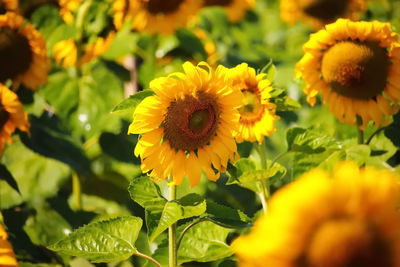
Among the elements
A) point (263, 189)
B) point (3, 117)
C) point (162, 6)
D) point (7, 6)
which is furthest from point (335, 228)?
point (162, 6)

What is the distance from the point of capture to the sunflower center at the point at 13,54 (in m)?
1.46

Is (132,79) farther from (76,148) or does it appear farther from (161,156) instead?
(161,156)

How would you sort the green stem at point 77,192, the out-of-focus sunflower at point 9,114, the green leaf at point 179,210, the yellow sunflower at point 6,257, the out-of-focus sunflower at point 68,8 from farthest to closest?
the out-of-focus sunflower at point 68,8, the green stem at point 77,192, the out-of-focus sunflower at point 9,114, the green leaf at point 179,210, the yellow sunflower at point 6,257

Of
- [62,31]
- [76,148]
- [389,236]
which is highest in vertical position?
[389,236]

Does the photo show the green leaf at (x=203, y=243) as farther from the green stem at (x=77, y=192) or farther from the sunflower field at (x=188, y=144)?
the green stem at (x=77, y=192)

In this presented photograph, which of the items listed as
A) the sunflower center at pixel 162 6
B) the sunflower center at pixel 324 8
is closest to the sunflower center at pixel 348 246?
the sunflower center at pixel 162 6

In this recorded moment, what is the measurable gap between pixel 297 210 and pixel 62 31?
1.28 metres

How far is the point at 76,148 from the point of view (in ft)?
5.13

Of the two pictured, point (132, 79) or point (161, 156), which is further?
point (132, 79)

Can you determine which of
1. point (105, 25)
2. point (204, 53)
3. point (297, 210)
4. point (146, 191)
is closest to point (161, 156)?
point (146, 191)

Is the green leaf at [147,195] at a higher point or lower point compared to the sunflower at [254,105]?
lower

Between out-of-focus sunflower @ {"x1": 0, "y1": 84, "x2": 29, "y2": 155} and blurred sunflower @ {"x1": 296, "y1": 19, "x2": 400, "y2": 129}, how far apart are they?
21.3 inches

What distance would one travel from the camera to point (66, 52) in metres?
1.77

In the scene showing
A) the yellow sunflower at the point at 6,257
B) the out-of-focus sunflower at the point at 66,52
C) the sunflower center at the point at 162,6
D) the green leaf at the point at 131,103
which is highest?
the green leaf at the point at 131,103
